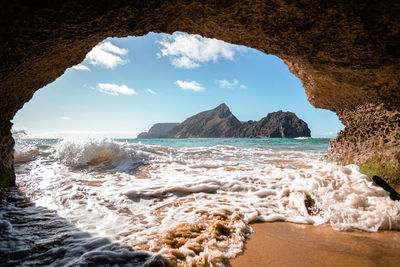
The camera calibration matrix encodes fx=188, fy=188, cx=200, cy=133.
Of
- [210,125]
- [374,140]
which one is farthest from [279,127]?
[374,140]

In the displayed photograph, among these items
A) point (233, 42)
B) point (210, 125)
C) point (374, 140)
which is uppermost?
point (210, 125)

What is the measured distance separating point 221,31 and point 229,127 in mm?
83292

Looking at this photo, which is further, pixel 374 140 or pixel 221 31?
pixel 374 140

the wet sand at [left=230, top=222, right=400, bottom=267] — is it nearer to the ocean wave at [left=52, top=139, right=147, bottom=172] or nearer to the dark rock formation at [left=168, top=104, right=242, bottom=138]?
the ocean wave at [left=52, top=139, right=147, bottom=172]

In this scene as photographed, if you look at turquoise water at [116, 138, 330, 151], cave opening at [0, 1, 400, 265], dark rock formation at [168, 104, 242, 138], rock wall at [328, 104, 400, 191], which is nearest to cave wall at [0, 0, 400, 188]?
cave opening at [0, 1, 400, 265]

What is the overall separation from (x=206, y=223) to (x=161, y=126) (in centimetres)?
11677

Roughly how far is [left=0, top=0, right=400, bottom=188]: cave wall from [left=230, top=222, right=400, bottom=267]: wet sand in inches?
64.8

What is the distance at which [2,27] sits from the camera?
3.73 feet

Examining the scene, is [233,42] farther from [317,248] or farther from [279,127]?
[279,127]

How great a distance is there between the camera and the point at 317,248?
1674 millimetres

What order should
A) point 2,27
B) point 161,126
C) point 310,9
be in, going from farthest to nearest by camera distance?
point 161,126 < point 310,9 < point 2,27

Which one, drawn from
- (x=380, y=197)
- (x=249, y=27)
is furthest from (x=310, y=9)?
(x=380, y=197)

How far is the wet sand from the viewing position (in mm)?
1505

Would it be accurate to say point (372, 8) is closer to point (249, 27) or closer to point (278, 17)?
point (278, 17)
